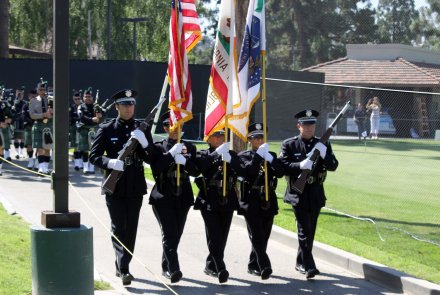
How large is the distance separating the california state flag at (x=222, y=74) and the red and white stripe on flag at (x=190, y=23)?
3.96 ft

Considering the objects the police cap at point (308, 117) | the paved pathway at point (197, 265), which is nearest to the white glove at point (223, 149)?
the police cap at point (308, 117)

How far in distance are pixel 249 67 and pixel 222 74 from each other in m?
0.38

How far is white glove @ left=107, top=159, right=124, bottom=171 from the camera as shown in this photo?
263 inches

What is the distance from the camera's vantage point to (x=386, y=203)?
12305 mm

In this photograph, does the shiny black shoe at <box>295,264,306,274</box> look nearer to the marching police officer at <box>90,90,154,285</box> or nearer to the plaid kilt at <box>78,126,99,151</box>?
the marching police officer at <box>90,90,154,285</box>

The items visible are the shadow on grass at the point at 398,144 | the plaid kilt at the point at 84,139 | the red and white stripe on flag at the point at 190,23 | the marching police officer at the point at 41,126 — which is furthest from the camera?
the plaid kilt at the point at 84,139

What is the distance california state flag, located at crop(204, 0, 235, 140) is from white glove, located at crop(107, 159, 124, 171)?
1292 millimetres

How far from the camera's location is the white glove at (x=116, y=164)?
6672 millimetres

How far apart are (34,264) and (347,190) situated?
9.38 m

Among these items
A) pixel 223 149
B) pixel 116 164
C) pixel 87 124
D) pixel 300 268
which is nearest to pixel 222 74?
pixel 223 149

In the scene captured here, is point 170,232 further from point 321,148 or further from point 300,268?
point 321,148

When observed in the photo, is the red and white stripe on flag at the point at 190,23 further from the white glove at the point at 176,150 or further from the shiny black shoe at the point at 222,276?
the shiny black shoe at the point at 222,276

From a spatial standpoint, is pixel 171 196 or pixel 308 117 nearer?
pixel 171 196

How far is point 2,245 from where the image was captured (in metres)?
7.30
